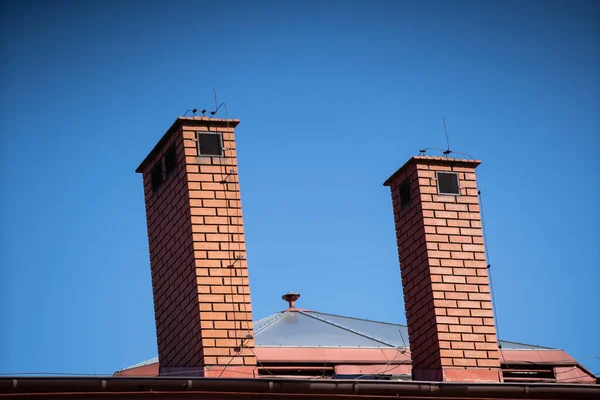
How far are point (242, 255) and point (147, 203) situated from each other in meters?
1.74

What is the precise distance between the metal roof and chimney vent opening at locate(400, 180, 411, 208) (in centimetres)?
220

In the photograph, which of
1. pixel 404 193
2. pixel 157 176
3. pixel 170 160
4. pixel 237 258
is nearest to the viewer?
pixel 237 258

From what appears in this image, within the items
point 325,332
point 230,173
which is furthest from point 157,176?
point 325,332

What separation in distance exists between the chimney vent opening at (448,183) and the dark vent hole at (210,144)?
2820 millimetres

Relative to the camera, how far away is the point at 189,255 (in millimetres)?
13391

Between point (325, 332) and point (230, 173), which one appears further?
point (325, 332)

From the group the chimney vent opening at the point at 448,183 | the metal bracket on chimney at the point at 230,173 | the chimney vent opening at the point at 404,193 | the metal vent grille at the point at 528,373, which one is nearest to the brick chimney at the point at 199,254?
the metal bracket on chimney at the point at 230,173

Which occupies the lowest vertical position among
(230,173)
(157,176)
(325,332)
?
(325,332)

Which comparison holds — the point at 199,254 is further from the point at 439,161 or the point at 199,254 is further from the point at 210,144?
the point at 439,161

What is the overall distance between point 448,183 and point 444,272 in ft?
3.86

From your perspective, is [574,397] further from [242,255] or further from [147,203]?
[147,203]

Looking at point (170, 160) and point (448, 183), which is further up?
point (170, 160)

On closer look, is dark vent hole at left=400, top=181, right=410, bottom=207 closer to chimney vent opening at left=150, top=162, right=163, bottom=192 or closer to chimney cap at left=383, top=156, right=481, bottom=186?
chimney cap at left=383, top=156, right=481, bottom=186

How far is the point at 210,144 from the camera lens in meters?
13.9
